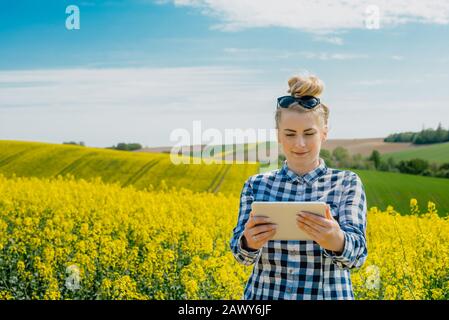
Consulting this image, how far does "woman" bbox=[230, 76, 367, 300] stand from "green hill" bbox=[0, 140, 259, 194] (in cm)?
365

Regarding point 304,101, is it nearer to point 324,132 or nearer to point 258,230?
point 324,132

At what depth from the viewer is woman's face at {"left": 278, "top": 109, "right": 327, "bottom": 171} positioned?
1.83 meters

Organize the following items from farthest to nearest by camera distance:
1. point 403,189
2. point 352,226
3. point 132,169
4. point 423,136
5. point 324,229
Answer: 1. point 132,169
2. point 403,189
3. point 423,136
4. point 352,226
5. point 324,229

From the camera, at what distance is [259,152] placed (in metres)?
3.94

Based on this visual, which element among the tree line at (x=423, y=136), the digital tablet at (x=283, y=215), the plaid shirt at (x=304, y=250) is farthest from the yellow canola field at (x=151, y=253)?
the digital tablet at (x=283, y=215)

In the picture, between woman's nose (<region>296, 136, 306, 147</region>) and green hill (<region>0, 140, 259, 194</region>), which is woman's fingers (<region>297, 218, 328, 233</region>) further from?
green hill (<region>0, 140, 259, 194</region>)

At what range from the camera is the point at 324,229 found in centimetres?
164

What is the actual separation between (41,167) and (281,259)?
15.9 feet

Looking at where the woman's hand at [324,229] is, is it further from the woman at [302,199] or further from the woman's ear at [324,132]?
the woman's ear at [324,132]

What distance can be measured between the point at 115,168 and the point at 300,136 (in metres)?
4.76

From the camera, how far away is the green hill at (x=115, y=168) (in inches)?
227

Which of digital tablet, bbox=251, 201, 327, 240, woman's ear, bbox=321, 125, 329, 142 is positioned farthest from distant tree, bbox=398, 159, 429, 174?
digital tablet, bbox=251, 201, 327, 240

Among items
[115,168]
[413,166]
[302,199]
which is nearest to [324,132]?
[302,199]
